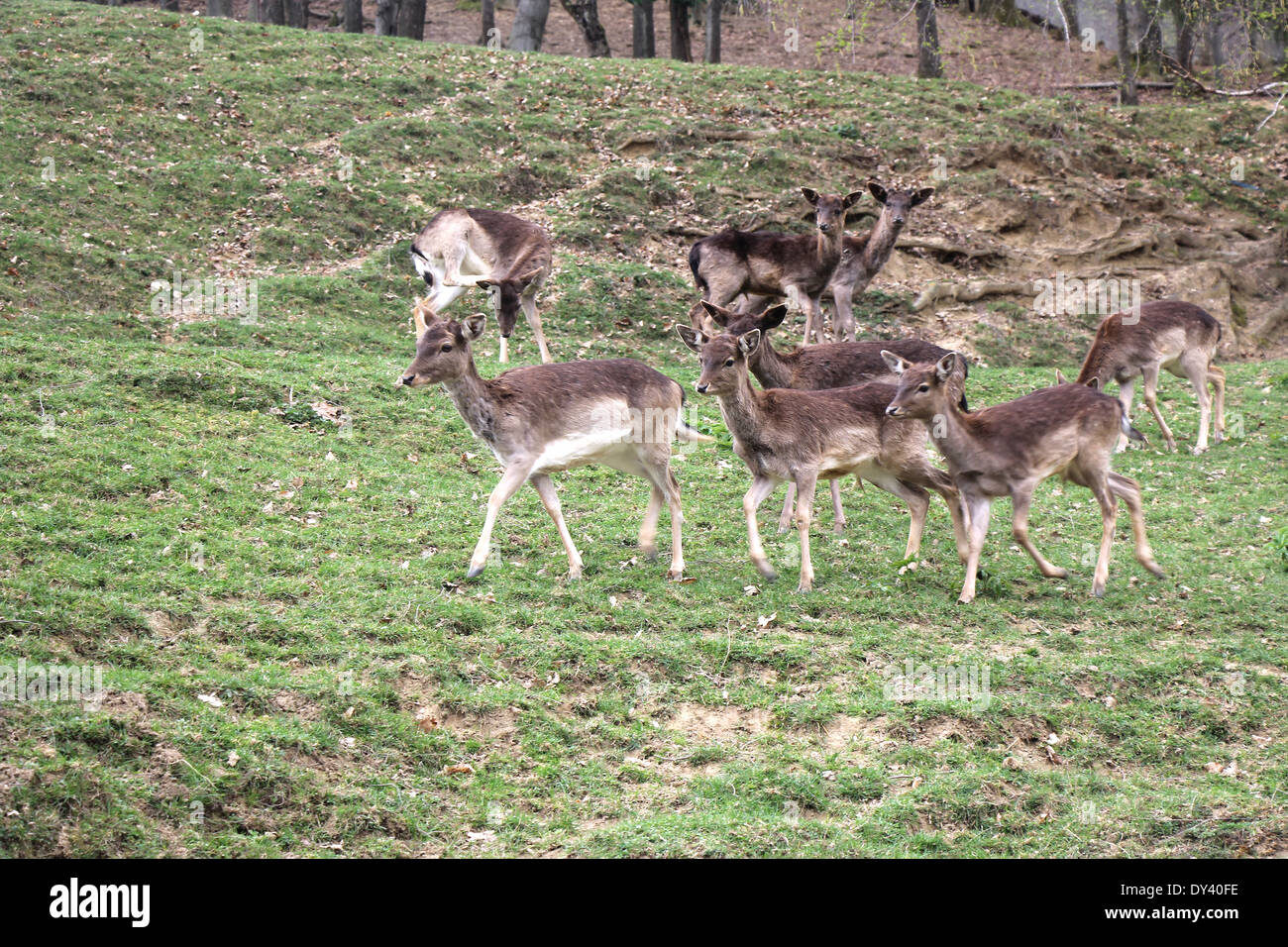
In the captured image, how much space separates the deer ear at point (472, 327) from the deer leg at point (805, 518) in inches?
124

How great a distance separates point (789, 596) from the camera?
9.89m

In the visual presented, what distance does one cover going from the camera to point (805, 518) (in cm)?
1008

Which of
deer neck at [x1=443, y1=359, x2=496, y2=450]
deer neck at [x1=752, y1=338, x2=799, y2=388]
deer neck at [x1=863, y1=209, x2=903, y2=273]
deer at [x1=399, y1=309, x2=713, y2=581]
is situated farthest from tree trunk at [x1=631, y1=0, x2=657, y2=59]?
deer neck at [x1=443, y1=359, x2=496, y2=450]

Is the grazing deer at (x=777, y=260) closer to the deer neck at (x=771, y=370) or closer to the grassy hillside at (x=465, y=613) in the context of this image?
the grassy hillside at (x=465, y=613)

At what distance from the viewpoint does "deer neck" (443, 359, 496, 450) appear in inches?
402

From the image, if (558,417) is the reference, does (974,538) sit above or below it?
below

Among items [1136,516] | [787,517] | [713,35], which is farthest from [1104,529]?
[713,35]

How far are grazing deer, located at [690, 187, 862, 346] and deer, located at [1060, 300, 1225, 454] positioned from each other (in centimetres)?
410

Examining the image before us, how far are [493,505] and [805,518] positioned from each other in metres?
2.62

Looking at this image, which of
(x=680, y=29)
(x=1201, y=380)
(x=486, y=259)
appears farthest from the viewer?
(x=680, y=29)

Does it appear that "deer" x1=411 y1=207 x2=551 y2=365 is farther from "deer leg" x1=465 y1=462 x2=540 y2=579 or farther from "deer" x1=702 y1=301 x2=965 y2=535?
"deer leg" x1=465 y1=462 x2=540 y2=579

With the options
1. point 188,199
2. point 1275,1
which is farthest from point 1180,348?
point 188,199

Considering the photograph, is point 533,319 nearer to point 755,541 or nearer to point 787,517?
point 787,517
